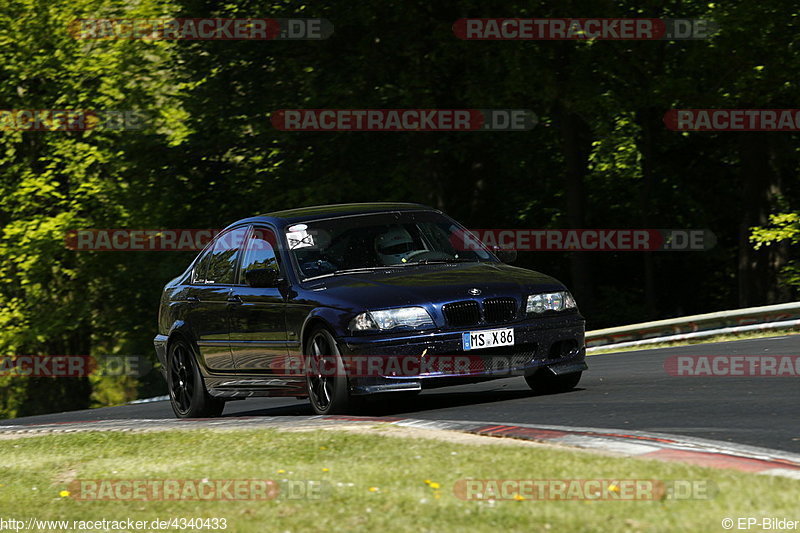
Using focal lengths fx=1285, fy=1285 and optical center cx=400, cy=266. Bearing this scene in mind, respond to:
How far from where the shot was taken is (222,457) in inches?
317

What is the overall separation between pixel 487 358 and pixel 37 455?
344 cm

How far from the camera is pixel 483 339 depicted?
31.7ft

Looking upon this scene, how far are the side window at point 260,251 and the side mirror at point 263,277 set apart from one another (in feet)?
0.66

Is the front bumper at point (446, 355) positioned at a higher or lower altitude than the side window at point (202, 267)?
lower

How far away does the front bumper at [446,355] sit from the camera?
373 inches

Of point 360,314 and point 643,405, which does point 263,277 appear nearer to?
point 360,314

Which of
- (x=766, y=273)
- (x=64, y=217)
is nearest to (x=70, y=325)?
(x=64, y=217)

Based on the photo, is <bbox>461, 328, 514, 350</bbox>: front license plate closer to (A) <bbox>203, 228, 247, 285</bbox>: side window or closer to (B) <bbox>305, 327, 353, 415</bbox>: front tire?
(B) <bbox>305, 327, 353, 415</bbox>: front tire

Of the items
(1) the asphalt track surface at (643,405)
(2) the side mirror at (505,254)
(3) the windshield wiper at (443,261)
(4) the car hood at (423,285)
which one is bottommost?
(1) the asphalt track surface at (643,405)

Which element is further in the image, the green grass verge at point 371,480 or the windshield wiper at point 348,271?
the windshield wiper at point 348,271

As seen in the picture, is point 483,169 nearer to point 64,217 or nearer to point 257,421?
point 64,217

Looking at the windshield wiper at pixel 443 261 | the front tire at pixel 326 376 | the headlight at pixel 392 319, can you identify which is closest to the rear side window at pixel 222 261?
the front tire at pixel 326 376

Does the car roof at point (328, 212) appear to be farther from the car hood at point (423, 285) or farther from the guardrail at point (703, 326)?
the guardrail at point (703, 326)

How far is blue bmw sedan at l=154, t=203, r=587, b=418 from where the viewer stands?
31.3 feet
